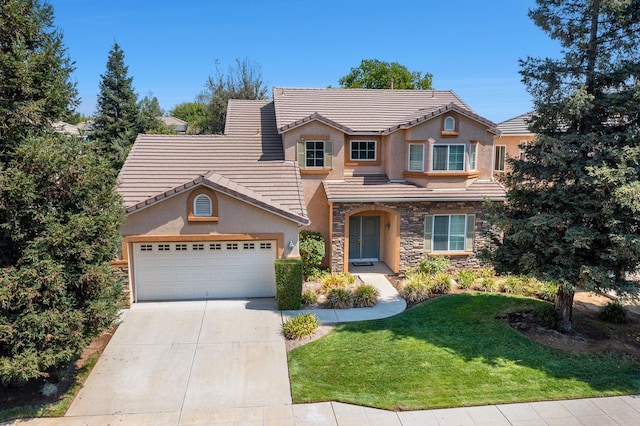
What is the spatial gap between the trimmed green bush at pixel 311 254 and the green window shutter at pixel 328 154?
329 centimetres

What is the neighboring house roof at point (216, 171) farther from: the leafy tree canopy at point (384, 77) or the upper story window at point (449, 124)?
the leafy tree canopy at point (384, 77)

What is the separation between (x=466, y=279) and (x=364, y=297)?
4426 millimetres

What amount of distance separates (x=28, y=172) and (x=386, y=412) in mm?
8350

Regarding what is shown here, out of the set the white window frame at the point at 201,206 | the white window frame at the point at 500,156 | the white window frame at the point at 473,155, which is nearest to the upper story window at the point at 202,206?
the white window frame at the point at 201,206

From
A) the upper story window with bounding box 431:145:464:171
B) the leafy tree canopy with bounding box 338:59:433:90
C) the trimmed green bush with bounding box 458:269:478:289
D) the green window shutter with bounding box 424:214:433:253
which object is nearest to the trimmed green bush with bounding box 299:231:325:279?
the green window shutter with bounding box 424:214:433:253

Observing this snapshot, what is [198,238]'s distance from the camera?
1477 centimetres

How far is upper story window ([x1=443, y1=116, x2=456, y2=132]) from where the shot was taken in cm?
→ 1856

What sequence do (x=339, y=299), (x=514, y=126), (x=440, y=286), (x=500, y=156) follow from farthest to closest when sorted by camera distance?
(x=500, y=156), (x=514, y=126), (x=440, y=286), (x=339, y=299)

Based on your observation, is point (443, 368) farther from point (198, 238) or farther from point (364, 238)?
point (364, 238)

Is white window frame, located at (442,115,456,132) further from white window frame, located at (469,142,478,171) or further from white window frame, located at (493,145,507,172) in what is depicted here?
white window frame, located at (493,145,507,172)

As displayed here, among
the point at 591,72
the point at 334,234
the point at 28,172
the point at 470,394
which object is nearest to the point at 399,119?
the point at 334,234

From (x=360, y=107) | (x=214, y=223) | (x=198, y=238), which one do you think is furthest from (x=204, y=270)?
(x=360, y=107)

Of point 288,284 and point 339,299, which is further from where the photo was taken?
point 339,299

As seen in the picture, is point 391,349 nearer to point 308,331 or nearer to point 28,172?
point 308,331
